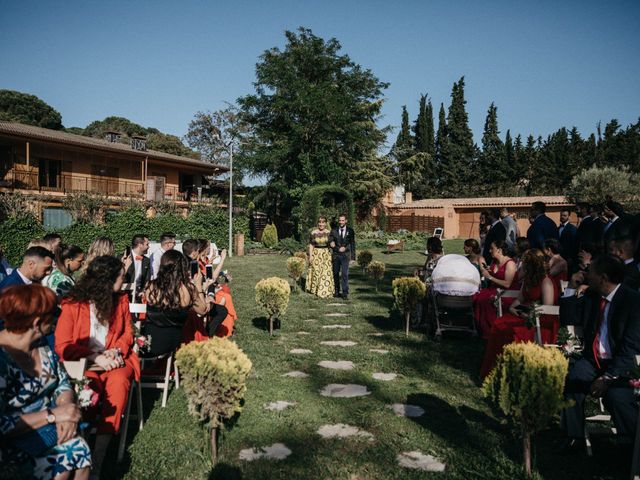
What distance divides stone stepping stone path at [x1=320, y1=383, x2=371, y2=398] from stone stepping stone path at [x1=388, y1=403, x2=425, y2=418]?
41cm

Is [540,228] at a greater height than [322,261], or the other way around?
[540,228]

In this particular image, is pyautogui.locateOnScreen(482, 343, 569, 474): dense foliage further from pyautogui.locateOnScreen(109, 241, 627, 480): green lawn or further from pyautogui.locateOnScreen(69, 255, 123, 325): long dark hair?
pyautogui.locateOnScreen(69, 255, 123, 325): long dark hair

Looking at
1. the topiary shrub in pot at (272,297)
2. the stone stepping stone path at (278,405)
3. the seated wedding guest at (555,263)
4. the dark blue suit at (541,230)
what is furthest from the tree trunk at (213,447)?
the dark blue suit at (541,230)

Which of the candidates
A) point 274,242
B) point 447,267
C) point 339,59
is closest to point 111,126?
point 339,59

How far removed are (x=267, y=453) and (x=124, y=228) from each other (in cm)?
2095

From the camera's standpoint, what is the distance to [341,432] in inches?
163

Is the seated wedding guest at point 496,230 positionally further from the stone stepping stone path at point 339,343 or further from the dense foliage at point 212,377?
the dense foliage at point 212,377

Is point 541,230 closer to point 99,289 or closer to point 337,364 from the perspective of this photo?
point 337,364

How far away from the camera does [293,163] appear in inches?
1356

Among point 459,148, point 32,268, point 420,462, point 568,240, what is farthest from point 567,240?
point 459,148

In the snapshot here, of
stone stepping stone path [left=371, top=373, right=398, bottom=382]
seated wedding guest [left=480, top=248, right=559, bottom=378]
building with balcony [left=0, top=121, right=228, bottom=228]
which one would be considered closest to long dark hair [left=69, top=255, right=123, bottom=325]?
stone stepping stone path [left=371, top=373, right=398, bottom=382]

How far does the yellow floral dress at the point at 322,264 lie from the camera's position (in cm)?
1153

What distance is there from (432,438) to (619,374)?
59.3 inches

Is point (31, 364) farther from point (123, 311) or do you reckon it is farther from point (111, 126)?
point (111, 126)
